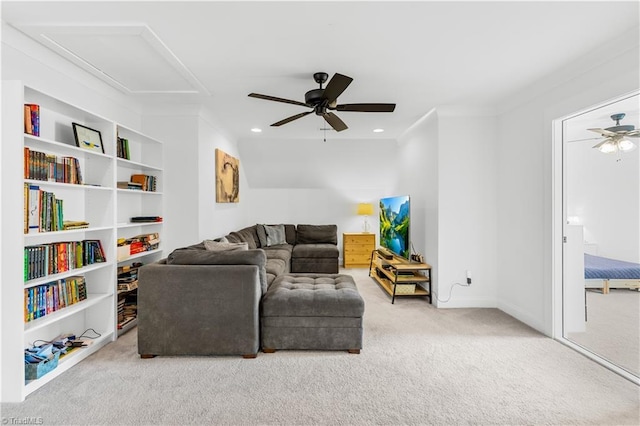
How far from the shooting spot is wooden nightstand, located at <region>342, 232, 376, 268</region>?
6.62m

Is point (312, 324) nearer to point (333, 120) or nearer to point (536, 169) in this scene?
point (333, 120)

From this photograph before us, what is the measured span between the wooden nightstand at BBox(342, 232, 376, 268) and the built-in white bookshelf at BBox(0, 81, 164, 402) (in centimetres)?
368

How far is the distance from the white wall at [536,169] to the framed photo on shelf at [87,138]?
4.10 m

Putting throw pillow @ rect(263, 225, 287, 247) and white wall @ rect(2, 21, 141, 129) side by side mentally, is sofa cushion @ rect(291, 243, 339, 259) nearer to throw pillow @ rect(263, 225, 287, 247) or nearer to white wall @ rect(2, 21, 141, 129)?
throw pillow @ rect(263, 225, 287, 247)

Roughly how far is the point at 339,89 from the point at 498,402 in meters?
2.38

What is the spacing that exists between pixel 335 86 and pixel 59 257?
2.45 meters

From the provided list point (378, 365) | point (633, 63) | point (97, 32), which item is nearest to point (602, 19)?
point (633, 63)

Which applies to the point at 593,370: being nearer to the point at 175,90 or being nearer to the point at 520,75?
the point at 520,75

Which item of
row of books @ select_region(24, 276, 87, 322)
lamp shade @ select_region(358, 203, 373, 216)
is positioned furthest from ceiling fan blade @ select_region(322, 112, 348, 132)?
lamp shade @ select_region(358, 203, 373, 216)

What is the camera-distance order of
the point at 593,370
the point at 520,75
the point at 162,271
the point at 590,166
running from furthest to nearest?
the point at 590,166 < the point at 520,75 < the point at 162,271 < the point at 593,370

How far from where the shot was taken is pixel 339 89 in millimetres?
2533

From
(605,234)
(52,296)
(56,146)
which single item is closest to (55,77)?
(56,146)

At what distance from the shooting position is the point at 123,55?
2645mm

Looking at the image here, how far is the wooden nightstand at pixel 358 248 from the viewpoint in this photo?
662cm
